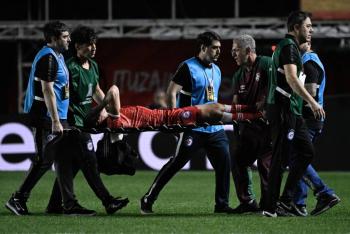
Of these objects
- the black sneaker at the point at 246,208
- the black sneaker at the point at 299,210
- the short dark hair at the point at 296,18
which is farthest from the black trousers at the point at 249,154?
the short dark hair at the point at 296,18

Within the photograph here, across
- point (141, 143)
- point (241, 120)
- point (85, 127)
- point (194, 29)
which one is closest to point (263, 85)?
point (241, 120)

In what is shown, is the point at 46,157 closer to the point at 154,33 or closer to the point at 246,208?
the point at 246,208

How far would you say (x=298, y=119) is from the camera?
36.6 feet

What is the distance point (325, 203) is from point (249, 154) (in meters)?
1.03

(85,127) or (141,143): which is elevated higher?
(85,127)

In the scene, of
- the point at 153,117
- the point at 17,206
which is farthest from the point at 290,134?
the point at 17,206

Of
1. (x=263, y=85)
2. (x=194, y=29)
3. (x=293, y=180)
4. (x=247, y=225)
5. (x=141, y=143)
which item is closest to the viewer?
(x=247, y=225)

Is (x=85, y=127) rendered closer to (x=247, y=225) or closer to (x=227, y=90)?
(x=247, y=225)

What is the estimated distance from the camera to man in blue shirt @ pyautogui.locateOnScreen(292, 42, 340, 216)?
11891 millimetres

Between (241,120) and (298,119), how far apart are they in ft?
2.50

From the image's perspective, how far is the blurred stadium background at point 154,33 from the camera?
24.6 meters

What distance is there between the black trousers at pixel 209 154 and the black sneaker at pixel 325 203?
1.07 meters

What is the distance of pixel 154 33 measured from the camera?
81.9 feet

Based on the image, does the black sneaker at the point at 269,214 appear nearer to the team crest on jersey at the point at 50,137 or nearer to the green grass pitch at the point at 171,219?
the green grass pitch at the point at 171,219
